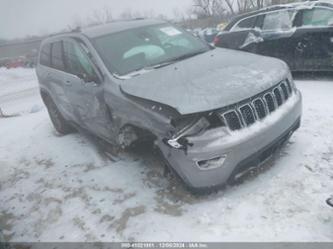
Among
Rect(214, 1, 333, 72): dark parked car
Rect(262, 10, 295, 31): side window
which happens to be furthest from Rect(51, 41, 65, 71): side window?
Rect(262, 10, 295, 31): side window

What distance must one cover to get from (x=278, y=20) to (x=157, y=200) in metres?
5.21

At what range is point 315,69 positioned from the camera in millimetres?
6637

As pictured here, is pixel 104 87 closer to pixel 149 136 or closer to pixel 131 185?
pixel 149 136

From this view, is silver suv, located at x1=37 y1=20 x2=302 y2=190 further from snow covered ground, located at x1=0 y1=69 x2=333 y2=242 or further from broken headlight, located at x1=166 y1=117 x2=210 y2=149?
snow covered ground, located at x1=0 y1=69 x2=333 y2=242

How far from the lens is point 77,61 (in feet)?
15.5

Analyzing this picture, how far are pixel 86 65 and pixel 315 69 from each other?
4.59 m

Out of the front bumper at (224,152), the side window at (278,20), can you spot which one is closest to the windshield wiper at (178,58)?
the front bumper at (224,152)

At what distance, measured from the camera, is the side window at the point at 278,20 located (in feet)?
22.6

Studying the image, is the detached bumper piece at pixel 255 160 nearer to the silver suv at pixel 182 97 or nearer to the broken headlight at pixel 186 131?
the silver suv at pixel 182 97

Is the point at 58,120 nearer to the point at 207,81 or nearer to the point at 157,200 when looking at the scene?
the point at 157,200

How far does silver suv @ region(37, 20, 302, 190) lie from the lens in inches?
123

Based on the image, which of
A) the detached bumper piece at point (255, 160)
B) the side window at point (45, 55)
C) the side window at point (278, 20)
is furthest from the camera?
the side window at point (278, 20)

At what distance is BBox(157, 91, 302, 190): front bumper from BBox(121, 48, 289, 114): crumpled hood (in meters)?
0.31

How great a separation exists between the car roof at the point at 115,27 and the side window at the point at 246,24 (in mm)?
3101
